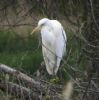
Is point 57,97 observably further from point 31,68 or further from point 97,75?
point 31,68

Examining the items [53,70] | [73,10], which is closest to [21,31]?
[53,70]

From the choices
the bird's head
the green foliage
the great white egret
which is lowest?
the green foliage

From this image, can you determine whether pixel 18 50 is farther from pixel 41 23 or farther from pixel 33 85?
pixel 33 85

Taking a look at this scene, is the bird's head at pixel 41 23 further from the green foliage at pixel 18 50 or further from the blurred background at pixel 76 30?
the green foliage at pixel 18 50

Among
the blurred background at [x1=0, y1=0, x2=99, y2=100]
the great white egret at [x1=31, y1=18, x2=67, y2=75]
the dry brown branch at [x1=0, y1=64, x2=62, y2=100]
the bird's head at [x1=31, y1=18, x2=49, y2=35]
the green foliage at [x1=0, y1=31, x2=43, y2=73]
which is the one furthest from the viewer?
the green foliage at [x1=0, y1=31, x2=43, y2=73]

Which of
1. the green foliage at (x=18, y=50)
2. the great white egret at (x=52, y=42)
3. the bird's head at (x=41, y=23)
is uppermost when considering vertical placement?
the bird's head at (x=41, y=23)

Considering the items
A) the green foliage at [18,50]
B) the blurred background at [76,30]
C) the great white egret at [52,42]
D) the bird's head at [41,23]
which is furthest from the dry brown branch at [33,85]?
the green foliage at [18,50]

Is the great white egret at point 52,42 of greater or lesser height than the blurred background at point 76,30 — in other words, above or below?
below

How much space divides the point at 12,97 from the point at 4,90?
8cm

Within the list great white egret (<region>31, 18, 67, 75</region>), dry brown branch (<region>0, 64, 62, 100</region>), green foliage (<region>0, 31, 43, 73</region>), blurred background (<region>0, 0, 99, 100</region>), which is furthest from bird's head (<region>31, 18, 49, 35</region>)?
dry brown branch (<region>0, 64, 62, 100</region>)

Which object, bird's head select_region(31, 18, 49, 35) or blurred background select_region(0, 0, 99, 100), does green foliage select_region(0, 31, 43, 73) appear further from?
bird's head select_region(31, 18, 49, 35)

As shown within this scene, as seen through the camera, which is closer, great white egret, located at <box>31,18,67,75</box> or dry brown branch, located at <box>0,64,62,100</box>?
dry brown branch, located at <box>0,64,62,100</box>

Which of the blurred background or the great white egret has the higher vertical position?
the blurred background

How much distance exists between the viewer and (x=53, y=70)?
6.92 metres
